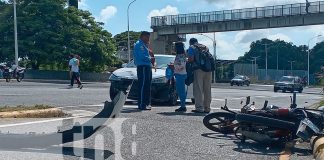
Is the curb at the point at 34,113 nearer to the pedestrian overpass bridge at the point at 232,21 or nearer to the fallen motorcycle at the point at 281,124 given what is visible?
the fallen motorcycle at the point at 281,124

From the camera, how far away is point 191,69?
11.7m

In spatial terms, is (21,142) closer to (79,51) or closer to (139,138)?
(139,138)

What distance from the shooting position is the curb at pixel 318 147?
19.8 ft

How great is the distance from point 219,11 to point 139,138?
2124 inches

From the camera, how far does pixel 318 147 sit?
21.0ft

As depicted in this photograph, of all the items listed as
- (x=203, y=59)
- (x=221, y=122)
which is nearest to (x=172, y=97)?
(x=203, y=59)

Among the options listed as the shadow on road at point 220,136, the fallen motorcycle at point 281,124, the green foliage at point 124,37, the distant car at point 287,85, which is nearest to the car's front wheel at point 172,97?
the shadow on road at point 220,136

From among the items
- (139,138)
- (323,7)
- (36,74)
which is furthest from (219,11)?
(139,138)

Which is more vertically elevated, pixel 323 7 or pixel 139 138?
pixel 323 7

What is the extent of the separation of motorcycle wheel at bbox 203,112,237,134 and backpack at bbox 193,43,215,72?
10.1 ft

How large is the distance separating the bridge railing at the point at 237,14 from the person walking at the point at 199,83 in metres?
43.5

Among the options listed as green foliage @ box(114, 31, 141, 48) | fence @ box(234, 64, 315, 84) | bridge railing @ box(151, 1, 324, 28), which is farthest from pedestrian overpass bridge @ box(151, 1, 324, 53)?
fence @ box(234, 64, 315, 84)

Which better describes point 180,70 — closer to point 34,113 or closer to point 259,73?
point 34,113

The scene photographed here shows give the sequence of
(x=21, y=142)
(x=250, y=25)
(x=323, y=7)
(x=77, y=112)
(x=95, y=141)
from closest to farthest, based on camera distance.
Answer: (x=21, y=142)
(x=95, y=141)
(x=77, y=112)
(x=323, y=7)
(x=250, y=25)
